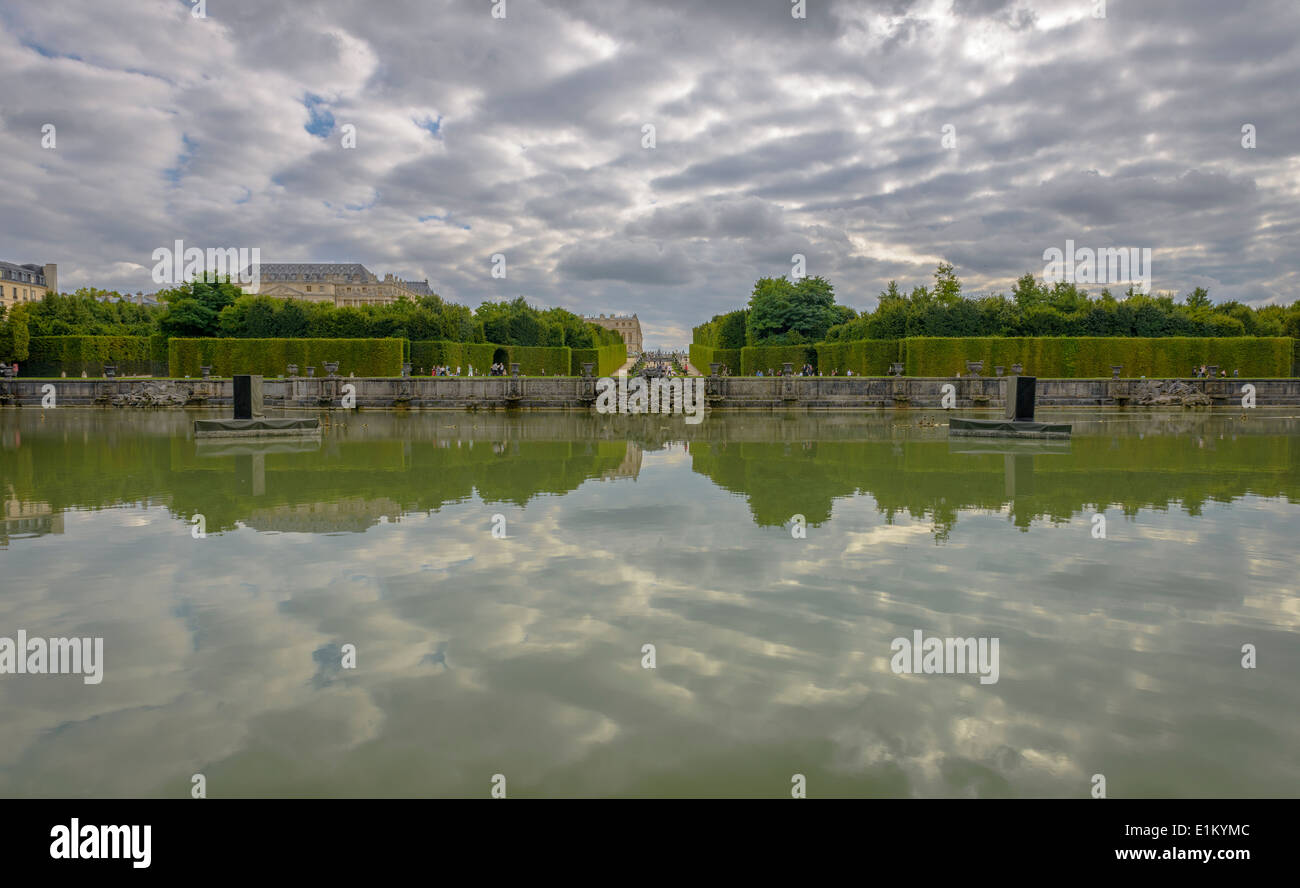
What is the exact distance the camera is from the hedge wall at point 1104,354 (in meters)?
38.7

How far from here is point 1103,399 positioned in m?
33.0

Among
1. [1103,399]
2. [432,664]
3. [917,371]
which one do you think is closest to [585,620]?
[432,664]

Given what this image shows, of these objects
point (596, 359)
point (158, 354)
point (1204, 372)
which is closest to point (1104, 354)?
point (1204, 372)

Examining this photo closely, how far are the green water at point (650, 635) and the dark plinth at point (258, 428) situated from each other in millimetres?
7662

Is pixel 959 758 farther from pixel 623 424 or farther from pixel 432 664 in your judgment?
pixel 623 424

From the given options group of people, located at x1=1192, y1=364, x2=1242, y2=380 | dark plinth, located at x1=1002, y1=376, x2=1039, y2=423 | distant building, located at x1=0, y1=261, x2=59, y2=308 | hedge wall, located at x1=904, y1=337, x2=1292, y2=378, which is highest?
distant building, located at x1=0, y1=261, x2=59, y2=308

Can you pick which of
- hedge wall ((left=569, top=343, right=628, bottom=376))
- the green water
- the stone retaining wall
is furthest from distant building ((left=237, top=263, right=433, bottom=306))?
the green water

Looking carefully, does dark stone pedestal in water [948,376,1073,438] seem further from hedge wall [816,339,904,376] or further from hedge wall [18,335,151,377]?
hedge wall [18,335,151,377]

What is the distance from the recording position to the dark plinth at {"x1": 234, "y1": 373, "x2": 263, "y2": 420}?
20547mm

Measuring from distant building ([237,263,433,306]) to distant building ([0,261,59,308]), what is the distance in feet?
89.9

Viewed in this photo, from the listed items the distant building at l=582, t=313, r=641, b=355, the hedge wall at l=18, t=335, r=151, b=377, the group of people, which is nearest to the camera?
the group of people

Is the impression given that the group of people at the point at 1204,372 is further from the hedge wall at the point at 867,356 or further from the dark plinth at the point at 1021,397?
the dark plinth at the point at 1021,397

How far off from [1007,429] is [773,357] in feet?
118
